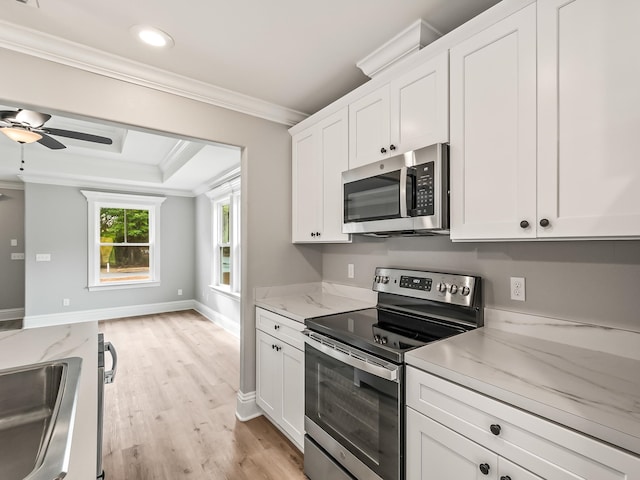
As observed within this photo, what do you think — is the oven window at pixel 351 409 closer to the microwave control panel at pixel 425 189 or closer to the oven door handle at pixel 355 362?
the oven door handle at pixel 355 362

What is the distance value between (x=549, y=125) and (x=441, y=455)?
1.32 m

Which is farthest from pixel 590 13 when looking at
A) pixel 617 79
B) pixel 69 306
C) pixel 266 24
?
pixel 69 306

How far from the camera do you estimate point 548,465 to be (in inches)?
36.0

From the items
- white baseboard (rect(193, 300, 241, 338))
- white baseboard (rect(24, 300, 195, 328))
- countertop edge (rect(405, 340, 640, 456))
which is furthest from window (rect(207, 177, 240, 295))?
countertop edge (rect(405, 340, 640, 456))

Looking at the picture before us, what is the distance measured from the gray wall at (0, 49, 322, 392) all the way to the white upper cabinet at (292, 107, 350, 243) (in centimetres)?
14

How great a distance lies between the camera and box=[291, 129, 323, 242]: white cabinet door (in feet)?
8.11

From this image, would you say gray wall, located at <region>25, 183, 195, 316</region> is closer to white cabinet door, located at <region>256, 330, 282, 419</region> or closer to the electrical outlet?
white cabinet door, located at <region>256, 330, 282, 419</region>

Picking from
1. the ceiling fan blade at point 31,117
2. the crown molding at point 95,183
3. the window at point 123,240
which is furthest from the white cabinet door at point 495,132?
the window at point 123,240

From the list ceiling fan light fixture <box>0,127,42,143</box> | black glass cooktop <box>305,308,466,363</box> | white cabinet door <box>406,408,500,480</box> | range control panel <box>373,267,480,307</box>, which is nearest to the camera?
white cabinet door <box>406,408,500,480</box>

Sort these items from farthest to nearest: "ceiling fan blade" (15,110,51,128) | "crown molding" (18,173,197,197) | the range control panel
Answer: "crown molding" (18,173,197,197) → "ceiling fan blade" (15,110,51,128) → the range control panel

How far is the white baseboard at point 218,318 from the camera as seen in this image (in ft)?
A: 15.8

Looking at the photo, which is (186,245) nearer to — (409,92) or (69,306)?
(69,306)

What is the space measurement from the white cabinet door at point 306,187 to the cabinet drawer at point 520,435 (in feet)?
4.87

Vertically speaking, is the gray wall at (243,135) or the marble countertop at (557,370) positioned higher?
the gray wall at (243,135)
